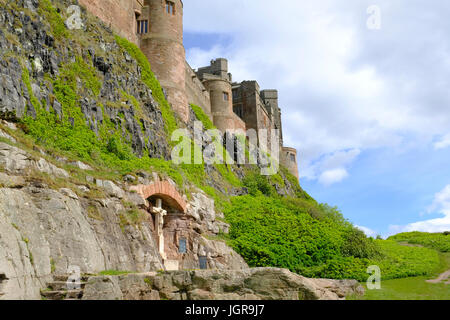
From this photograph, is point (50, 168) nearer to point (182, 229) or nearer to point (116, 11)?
point (182, 229)

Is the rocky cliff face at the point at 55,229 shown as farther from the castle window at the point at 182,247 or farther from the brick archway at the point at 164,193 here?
the castle window at the point at 182,247

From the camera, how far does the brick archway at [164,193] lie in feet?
58.2

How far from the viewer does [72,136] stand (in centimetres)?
1802

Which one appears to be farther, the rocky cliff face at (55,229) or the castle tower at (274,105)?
the castle tower at (274,105)

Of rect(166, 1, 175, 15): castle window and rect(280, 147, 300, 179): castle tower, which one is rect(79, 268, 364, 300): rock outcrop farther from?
rect(280, 147, 300, 179): castle tower

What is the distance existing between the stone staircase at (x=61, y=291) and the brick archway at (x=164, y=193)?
23.3 ft

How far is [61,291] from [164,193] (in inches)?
389

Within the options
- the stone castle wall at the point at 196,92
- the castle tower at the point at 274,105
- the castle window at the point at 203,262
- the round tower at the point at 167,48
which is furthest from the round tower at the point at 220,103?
the castle window at the point at 203,262

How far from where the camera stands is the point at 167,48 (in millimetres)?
31344

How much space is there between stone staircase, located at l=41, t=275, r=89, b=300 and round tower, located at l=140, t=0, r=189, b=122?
846 inches

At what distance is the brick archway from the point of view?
698 inches

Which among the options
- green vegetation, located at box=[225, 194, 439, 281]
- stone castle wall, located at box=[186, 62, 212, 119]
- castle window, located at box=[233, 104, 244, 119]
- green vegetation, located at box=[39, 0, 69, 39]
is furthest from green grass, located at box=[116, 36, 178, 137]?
castle window, located at box=[233, 104, 244, 119]

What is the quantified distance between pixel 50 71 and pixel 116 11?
11.8 m

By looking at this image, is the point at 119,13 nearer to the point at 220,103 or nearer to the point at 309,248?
the point at 220,103
